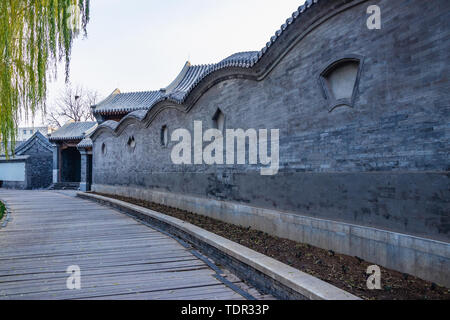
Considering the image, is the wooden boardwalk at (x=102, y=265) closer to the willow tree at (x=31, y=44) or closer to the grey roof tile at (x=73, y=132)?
the willow tree at (x=31, y=44)

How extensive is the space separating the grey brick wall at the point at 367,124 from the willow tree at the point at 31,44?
11.8ft

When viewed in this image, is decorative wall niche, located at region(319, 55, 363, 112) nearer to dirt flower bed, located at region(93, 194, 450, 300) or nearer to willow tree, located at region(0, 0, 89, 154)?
dirt flower bed, located at region(93, 194, 450, 300)

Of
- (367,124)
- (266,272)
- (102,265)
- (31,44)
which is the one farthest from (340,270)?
(31,44)

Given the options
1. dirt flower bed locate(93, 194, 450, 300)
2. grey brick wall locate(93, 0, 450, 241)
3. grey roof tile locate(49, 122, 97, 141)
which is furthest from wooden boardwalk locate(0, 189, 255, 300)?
grey roof tile locate(49, 122, 97, 141)

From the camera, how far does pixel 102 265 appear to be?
448 cm

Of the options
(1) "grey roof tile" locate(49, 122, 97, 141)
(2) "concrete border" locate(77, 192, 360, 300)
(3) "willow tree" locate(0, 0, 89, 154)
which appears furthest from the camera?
(1) "grey roof tile" locate(49, 122, 97, 141)

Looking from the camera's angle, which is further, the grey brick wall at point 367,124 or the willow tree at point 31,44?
the willow tree at point 31,44

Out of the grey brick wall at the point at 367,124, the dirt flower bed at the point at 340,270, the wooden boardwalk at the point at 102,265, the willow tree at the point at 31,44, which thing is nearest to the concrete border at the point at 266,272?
the wooden boardwalk at the point at 102,265

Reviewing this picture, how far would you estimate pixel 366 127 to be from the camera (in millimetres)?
4391

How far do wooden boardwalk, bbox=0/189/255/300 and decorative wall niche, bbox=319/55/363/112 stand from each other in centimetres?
293

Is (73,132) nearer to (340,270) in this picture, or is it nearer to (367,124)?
(367,124)

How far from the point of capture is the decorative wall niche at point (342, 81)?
181 inches

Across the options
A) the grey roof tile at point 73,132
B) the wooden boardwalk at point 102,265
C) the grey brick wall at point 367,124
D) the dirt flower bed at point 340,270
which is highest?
the grey roof tile at point 73,132

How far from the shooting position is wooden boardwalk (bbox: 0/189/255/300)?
11.4ft
